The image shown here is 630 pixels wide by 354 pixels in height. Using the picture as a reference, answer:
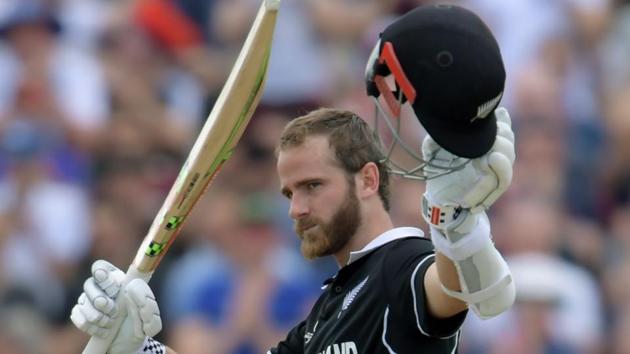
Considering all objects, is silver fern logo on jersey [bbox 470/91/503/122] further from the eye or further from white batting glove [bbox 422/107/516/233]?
the eye

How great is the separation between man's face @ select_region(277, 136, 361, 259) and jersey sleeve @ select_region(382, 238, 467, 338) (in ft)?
0.89

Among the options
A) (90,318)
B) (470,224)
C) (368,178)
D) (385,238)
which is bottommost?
(470,224)

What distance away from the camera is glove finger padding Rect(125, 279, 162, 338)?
496 centimetres

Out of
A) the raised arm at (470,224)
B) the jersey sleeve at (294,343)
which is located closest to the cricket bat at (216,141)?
the jersey sleeve at (294,343)

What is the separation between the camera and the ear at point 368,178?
15.8 feet

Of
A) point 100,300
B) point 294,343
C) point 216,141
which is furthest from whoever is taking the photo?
point 294,343

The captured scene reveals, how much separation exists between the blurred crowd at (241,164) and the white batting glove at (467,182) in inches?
147

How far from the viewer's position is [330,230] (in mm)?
4754

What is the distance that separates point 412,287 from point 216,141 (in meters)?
1.17

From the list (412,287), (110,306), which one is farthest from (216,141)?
(412,287)

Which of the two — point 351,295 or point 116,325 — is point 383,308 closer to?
point 351,295

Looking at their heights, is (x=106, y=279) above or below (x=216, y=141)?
below

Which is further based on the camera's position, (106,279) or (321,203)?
(106,279)

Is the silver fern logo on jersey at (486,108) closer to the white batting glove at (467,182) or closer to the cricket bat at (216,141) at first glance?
the white batting glove at (467,182)
